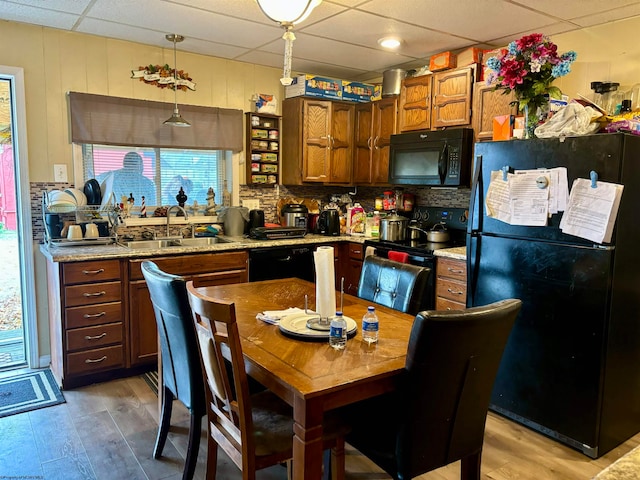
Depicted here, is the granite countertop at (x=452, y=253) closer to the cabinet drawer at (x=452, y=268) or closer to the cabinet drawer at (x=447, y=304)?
the cabinet drawer at (x=452, y=268)

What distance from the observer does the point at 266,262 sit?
381 centimetres

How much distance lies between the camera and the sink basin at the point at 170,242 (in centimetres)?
375

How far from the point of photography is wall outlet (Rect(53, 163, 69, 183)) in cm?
346

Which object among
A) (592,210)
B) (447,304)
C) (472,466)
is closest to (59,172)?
(447,304)

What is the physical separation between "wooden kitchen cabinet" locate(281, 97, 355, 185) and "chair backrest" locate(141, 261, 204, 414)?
2452mm

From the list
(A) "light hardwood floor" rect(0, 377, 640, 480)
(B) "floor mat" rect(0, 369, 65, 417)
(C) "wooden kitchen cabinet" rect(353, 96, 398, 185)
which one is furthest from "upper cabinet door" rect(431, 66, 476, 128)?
(B) "floor mat" rect(0, 369, 65, 417)

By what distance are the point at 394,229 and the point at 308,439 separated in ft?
8.83

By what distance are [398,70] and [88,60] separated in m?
2.48

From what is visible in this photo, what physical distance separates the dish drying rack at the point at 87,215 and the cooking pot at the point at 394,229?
6.90ft

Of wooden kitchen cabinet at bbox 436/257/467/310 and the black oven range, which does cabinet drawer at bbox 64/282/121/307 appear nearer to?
the black oven range

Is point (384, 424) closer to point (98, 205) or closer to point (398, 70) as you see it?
point (98, 205)

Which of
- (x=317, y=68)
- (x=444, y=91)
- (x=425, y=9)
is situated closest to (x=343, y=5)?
(x=425, y=9)

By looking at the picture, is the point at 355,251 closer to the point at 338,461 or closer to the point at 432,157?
the point at 432,157

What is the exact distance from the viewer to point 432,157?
3.75 meters
